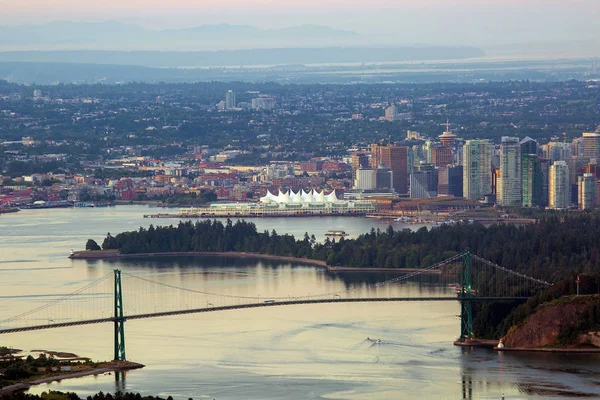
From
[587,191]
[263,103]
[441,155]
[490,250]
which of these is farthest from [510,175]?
[263,103]

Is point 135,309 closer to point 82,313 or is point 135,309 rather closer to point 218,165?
point 82,313

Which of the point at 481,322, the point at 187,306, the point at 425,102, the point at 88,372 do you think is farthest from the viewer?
the point at 425,102

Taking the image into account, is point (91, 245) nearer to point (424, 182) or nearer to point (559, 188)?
point (559, 188)

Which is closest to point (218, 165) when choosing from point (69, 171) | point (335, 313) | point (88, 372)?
point (69, 171)

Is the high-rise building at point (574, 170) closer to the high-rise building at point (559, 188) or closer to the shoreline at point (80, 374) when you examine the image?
the high-rise building at point (559, 188)

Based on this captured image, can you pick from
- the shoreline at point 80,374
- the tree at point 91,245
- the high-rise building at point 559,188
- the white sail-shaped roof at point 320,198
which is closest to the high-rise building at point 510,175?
the high-rise building at point 559,188

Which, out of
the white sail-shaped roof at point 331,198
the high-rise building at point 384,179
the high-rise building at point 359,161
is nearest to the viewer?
the white sail-shaped roof at point 331,198
